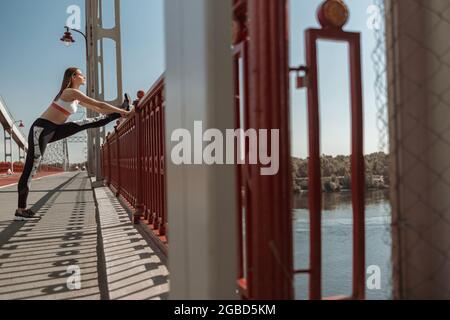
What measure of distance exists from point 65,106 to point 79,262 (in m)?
1.61

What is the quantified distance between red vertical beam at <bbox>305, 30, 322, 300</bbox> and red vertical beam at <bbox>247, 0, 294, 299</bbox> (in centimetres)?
14

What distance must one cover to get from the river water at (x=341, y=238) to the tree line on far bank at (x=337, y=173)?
0.11ft

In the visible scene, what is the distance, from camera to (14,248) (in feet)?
9.87

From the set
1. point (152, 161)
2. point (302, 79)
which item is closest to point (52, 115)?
point (152, 161)

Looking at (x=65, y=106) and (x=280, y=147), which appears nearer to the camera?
(x=280, y=147)

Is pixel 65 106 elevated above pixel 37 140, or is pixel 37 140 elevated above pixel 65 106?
pixel 65 106

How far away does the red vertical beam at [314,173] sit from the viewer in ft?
4.03

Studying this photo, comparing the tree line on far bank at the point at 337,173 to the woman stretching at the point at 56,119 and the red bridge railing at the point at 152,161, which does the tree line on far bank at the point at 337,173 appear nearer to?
the red bridge railing at the point at 152,161

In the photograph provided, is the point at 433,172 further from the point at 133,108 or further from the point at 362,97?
the point at 133,108

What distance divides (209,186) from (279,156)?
0.85ft

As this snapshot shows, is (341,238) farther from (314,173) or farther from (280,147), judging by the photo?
(280,147)

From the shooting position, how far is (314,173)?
1240 mm
